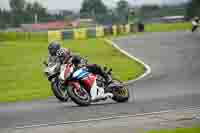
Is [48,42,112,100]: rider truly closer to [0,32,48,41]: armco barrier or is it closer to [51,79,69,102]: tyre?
[51,79,69,102]: tyre

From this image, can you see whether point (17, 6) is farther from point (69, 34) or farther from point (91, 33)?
point (69, 34)

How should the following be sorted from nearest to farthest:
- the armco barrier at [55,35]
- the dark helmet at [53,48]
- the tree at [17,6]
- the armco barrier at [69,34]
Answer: the dark helmet at [53,48]
the armco barrier at [55,35]
the armco barrier at [69,34]
the tree at [17,6]

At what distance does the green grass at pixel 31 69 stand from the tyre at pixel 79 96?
4.41m

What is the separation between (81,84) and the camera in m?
12.4

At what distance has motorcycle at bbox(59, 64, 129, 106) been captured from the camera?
12.1m

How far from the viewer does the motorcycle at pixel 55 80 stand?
497 inches

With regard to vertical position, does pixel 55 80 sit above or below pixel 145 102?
above

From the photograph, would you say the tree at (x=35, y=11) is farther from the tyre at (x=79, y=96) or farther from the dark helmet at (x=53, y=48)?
the tyre at (x=79, y=96)

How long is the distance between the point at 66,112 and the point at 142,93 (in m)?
4.30

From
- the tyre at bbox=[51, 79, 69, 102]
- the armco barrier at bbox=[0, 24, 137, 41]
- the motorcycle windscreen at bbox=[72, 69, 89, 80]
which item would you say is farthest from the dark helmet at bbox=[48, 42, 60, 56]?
the armco barrier at bbox=[0, 24, 137, 41]

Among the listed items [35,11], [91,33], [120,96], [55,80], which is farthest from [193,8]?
[35,11]

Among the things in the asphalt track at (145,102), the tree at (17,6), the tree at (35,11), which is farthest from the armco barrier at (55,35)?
the tree at (17,6)

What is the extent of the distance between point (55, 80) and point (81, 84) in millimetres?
918

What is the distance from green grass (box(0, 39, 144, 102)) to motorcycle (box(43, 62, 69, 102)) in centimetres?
328
